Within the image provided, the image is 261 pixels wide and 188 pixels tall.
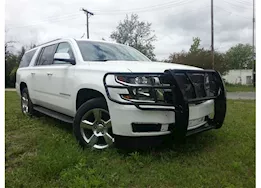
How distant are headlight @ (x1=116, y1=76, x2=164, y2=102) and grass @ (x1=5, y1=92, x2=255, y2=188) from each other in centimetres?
73

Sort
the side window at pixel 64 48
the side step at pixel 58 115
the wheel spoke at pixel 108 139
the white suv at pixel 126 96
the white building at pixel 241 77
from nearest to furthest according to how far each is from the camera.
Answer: the white suv at pixel 126 96
the wheel spoke at pixel 108 139
the side step at pixel 58 115
the side window at pixel 64 48
the white building at pixel 241 77

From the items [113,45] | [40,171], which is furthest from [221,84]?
[40,171]

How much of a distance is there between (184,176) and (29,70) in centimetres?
427

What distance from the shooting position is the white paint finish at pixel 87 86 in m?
2.72

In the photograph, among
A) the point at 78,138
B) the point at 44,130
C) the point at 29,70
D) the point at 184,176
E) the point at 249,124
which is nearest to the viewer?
the point at 184,176

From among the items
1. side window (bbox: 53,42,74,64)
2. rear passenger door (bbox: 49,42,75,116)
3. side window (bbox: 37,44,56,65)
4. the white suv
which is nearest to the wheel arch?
the white suv

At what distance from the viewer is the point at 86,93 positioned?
11.3 ft

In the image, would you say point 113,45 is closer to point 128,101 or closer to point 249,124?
point 128,101

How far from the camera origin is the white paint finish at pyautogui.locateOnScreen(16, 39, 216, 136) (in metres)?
2.72

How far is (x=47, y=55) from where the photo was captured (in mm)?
4906

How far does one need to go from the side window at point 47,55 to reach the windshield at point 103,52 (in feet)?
3.11

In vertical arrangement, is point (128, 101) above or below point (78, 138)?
above

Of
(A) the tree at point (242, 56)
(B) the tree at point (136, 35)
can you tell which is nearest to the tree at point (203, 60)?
(B) the tree at point (136, 35)

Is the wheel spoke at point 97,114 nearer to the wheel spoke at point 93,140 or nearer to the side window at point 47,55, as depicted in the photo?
the wheel spoke at point 93,140
